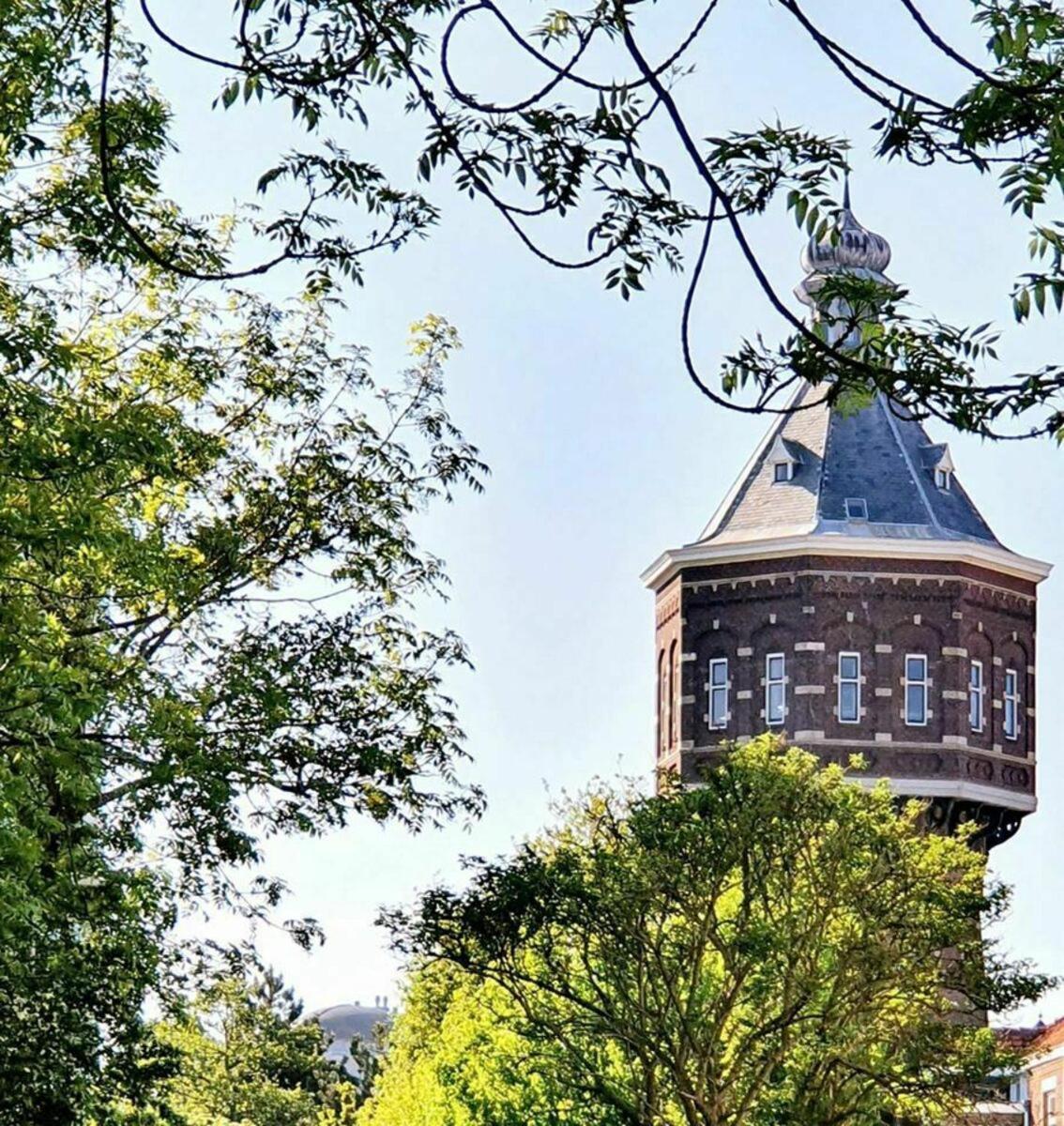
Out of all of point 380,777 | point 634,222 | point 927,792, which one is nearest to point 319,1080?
point 927,792

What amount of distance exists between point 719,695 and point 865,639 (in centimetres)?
329

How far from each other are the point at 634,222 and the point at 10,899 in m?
7.89

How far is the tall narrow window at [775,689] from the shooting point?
54844 millimetres

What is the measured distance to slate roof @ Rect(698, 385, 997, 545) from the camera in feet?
184

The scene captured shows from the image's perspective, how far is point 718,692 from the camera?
5572cm

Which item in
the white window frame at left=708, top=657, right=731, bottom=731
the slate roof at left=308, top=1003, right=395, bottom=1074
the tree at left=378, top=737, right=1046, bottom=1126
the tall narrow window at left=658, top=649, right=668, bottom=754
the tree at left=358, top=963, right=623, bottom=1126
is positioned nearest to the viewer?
the tree at left=378, top=737, right=1046, bottom=1126

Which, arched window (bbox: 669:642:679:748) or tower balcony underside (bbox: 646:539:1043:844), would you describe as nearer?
tower balcony underside (bbox: 646:539:1043:844)

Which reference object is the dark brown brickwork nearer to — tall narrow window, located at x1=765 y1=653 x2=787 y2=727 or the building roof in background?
tall narrow window, located at x1=765 y1=653 x2=787 y2=727

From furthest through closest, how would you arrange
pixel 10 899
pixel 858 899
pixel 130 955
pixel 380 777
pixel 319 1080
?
1. pixel 319 1080
2. pixel 858 899
3. pixel 380 777
4. pixel 130 955
5. pixel 10 899

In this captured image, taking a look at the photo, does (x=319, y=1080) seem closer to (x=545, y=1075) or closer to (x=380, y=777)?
(x=545, y=1075)

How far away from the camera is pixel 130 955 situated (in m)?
19.9

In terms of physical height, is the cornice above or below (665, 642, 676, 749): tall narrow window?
above

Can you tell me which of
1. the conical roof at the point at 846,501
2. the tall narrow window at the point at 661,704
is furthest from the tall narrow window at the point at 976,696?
the tall narrow window at the point at 661,704

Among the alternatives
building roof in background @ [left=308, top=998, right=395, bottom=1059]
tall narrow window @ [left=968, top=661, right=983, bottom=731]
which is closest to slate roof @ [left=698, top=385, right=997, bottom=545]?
tall narrow window @ [left=968, top=661, right=983, bottom=731]
